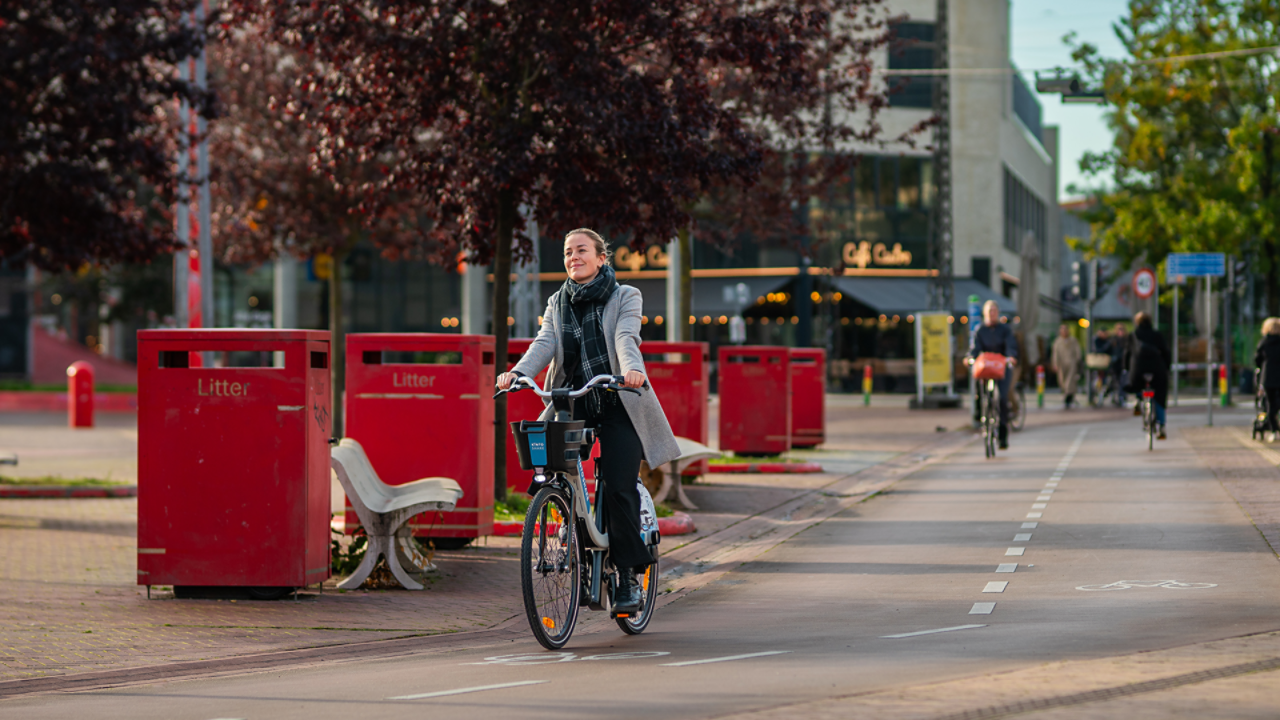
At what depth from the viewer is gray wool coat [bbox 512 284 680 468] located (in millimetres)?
7543

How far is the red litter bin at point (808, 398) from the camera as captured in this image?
2180 cm

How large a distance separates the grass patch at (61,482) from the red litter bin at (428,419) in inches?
274

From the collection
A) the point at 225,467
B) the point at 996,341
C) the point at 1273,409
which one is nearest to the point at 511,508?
the point at 225,467

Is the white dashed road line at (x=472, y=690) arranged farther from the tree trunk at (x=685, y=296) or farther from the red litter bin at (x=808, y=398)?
the red litter bin at (x=808, y=398)

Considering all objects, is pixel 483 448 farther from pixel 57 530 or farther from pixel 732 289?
pixel 732 289

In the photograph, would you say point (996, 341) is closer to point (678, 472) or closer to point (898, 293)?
point (678, 472)

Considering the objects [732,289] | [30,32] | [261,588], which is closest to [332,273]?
[30,32]

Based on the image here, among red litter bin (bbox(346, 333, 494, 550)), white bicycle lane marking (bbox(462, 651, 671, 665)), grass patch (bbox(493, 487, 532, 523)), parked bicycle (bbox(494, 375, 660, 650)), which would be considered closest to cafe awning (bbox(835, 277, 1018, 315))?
grass patch (bbox(493, 487, 532, 523))

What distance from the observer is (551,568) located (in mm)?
7285

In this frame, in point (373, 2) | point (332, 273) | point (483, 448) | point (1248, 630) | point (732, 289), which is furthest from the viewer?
point (732, 289)

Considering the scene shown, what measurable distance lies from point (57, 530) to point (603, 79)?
5713 millimetres

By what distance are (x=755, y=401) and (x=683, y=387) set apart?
2.95 m

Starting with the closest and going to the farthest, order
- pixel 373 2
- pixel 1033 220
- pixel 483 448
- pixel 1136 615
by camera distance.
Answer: pixel 1136 615, pixel 483 448, pixel 373 2, pixel 1033 220

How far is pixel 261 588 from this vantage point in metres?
9.15
